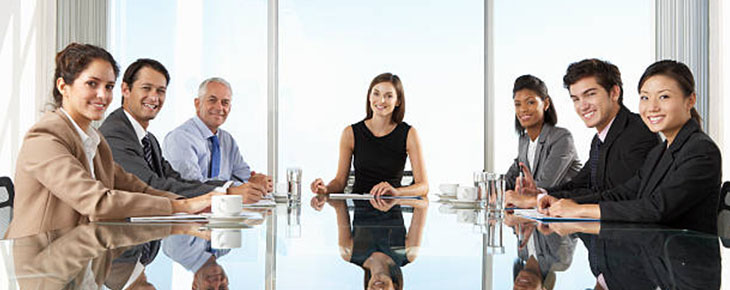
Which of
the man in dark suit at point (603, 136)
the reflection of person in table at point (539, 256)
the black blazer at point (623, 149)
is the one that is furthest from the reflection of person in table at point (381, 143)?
the reflection of person in table at point (539, 256)

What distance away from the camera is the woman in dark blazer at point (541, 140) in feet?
11.5

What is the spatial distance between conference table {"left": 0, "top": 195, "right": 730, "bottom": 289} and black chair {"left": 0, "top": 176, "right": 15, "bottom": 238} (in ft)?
2.52

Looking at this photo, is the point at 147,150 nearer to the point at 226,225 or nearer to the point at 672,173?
the point at 226,225

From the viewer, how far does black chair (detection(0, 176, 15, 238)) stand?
2234 mm

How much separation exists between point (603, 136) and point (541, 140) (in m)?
0.76

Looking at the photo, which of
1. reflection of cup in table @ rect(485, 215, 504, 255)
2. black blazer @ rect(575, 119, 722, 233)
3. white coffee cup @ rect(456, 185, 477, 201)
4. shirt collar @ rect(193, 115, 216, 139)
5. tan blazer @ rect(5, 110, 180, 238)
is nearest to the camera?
reflection of cup in table @ rect(485, 215, 504, 255)

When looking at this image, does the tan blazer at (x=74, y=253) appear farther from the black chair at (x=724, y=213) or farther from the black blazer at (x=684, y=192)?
the black chair at (x=724, y=213)

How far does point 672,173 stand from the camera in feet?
6.37

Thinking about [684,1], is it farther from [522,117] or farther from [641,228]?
[641,228]

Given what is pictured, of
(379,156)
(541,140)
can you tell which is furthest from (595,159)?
(379,156)

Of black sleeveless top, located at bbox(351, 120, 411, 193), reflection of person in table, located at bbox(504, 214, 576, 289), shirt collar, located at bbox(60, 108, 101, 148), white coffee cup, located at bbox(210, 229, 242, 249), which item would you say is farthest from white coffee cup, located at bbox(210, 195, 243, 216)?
black sleeveless top, located at bbox(351, 120, 411, 193)

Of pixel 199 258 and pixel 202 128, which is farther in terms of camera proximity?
pixel 202 128

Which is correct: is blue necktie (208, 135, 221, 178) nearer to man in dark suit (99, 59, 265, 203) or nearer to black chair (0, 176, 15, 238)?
man in dark suit (99, 59, 265, 203)

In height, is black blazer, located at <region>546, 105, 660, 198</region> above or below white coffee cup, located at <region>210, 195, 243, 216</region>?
above
